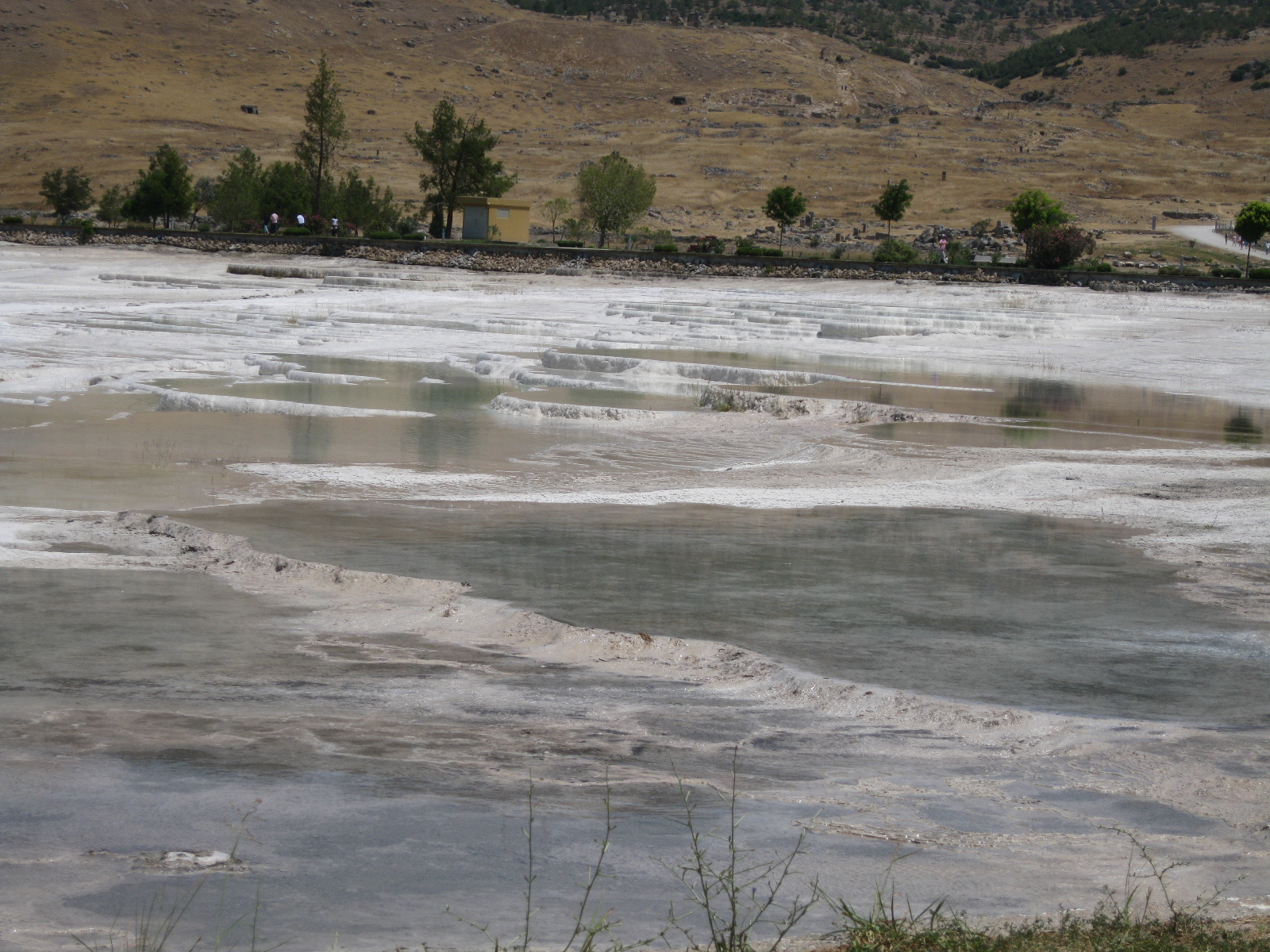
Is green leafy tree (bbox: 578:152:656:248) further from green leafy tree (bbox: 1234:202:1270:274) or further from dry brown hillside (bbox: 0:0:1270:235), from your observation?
green leafy tree (bbox: 1234:202:1270:274)

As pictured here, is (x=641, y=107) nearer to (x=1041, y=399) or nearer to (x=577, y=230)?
(x=577, y=230)

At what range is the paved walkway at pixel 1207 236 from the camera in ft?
198

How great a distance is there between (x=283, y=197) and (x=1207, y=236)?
47.7m

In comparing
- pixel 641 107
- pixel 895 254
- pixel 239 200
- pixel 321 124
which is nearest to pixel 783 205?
pixel 895 254

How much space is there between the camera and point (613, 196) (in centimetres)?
6109

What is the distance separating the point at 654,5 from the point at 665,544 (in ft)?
555

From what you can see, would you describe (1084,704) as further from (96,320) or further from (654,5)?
(654,5)

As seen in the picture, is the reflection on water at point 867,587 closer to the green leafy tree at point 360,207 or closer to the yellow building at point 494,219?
the yellow building at point 494,219

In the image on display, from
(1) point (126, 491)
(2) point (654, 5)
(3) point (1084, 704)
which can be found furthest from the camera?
Result: (2) point (654, 5)

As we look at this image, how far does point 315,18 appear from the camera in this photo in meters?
142

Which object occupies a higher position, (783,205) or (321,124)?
(321,124)

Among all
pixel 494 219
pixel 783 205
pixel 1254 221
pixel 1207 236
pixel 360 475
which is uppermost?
pixel 1207 236

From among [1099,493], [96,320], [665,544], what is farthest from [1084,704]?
[96,320]

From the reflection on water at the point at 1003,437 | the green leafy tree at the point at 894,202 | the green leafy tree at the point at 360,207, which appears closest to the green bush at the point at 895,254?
the green leafy tree at the point at 894,202
